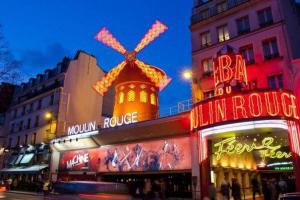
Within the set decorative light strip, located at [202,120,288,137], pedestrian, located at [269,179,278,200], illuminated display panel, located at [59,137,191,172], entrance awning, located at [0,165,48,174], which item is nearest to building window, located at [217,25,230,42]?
decorative light strip, located at [202,120,288,137]

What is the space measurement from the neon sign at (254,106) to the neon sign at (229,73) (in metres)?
0.84

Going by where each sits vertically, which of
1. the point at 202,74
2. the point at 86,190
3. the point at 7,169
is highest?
the point at 202,74

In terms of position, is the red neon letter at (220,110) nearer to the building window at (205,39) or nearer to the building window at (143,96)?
the building window at (205,39)

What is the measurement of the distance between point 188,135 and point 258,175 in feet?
24.9

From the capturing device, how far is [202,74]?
16609 millimetres

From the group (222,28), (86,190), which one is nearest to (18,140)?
(222,28)

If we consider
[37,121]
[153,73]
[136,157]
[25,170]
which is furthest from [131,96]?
[25,170]

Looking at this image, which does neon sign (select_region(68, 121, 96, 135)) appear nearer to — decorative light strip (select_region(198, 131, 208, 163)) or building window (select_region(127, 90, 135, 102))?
building window (select_region(127, 90, 135, 102))

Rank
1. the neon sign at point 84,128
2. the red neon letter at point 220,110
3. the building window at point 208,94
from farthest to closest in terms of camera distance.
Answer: the neon sign at point 84,128, the building window at point 208,94, the red neon letter at point 220,110

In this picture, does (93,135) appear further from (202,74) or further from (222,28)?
(222,28)

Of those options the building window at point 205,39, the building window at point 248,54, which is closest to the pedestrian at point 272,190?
the building window at point 248,54

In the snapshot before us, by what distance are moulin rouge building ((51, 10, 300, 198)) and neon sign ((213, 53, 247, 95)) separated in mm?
42

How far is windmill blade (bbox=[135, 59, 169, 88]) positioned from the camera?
2152cm

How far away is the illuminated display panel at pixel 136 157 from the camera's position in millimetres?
16203
